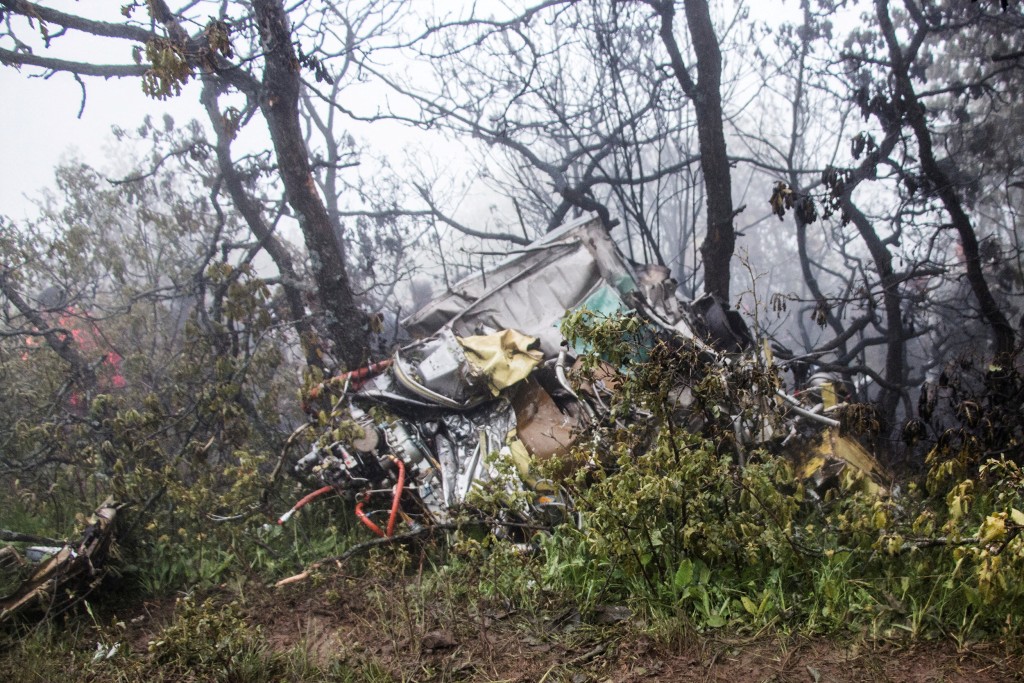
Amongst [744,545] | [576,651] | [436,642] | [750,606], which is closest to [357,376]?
[436,642]

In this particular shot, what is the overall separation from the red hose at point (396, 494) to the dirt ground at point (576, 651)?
2.08 ft

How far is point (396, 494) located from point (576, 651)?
72.8 inches

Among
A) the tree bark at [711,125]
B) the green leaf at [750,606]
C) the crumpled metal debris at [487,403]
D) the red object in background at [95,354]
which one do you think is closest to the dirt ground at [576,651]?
the green leaf at [750,606]

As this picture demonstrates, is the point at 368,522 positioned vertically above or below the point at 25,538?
below

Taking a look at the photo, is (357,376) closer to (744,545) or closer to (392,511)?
(392,511)

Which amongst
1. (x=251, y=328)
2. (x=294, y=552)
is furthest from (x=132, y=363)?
(x=294, y=552)

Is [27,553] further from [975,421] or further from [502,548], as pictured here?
[975,421]

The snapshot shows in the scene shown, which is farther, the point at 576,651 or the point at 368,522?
the point at 368,522

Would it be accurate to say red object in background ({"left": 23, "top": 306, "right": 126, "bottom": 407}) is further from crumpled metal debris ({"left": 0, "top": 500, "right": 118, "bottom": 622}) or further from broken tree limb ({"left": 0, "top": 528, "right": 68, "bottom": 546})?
crumpled metal debris ({"left": 0, "top": 500, "right": 118, "bottom": 622})

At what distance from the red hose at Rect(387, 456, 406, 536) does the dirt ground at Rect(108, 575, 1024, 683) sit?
635 mm

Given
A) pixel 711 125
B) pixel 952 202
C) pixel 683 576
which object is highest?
pixel 711 125

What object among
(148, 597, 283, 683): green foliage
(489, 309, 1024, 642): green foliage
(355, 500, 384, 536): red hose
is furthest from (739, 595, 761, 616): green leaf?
(355, 500, 384, 536): red hose

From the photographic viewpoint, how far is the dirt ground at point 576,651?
8.24 ft

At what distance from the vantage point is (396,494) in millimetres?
4344
